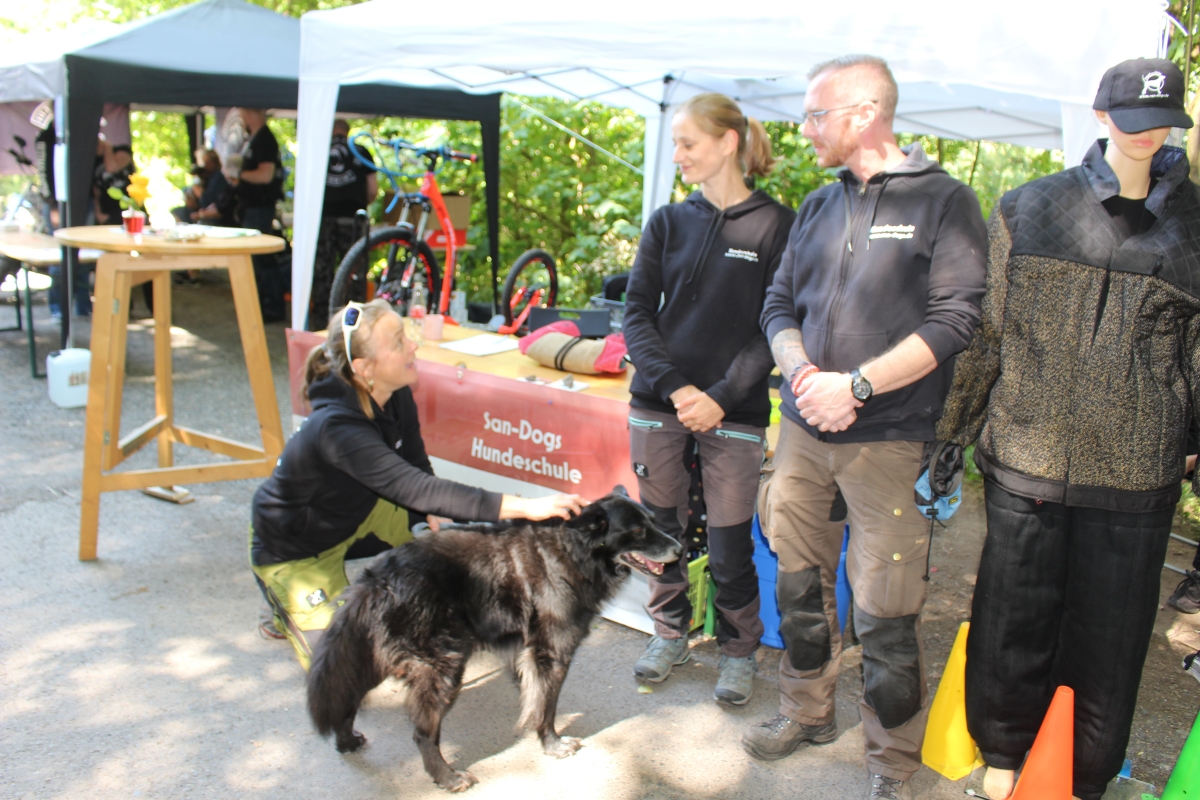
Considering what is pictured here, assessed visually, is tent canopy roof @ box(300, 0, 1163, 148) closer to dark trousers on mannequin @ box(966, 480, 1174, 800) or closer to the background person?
the background person

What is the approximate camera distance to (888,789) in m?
2.45

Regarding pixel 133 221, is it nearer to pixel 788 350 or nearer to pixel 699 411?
pixel 699 411

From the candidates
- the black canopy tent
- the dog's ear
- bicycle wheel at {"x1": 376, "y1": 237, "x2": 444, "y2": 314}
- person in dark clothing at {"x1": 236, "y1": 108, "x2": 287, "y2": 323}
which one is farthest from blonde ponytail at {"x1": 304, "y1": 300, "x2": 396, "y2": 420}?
person in dark clothing at {"x1": 236, "y1": 108, "x2": 287, "y2": 323}

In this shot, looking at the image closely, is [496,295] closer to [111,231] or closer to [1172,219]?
A: [111,231]

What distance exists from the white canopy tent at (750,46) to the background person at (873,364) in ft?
3.01

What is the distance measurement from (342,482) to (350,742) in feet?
2.70

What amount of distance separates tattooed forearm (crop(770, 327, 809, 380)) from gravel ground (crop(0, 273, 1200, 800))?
1237 mm

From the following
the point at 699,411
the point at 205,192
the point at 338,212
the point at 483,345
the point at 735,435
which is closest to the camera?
the point at 699,411

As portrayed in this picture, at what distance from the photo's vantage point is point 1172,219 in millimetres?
2047

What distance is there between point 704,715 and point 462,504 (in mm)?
1113

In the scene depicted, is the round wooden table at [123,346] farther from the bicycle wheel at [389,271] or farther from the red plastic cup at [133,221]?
the bicycle wheel at [389,271]

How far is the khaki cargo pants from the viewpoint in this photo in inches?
91.4

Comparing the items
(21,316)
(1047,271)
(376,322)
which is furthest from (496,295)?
(1047,271)

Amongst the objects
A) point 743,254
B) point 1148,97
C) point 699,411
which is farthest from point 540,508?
point 1148,97
